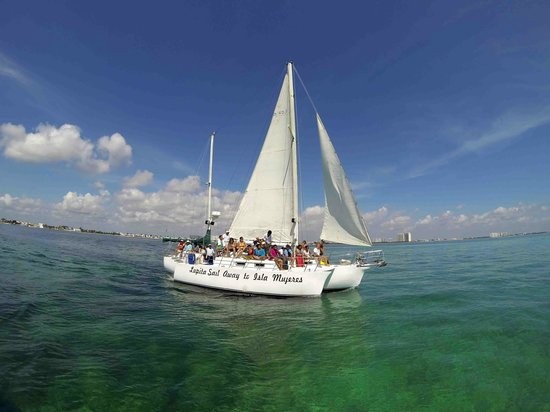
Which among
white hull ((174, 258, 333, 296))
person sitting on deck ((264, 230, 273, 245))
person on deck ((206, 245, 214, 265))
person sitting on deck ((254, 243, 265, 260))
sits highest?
person sitting on deck ((264, 230, 273, 245))

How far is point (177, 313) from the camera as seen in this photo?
16.0 m

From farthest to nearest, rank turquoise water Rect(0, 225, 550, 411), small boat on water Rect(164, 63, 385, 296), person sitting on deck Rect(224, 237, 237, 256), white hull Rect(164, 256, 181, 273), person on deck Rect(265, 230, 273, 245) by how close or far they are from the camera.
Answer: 1. white hull Rect(164, 256, 181, 273)
2. person on deck Rect(265, 230, 273, 245)
3. person sitting on deck Rect(224, 237, 237, 256)
4. small boat on water Rect(164, 63, 385, 296)
5. turquoise water Rect(0, 225, 550, 411)

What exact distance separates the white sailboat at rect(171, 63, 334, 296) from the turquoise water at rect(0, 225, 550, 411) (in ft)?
3.53

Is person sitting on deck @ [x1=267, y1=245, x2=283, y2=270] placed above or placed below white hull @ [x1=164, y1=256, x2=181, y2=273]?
above

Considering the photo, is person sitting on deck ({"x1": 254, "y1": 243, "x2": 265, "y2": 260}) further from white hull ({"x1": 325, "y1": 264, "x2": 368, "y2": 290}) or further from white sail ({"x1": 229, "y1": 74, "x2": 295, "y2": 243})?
white hull ({"x1": 325, "y1": 264, "x2": 368, "y2": 290})

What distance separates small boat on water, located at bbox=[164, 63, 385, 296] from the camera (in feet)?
63.9

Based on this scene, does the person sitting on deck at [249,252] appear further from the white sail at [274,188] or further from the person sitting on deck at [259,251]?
the white sail at [274,188]

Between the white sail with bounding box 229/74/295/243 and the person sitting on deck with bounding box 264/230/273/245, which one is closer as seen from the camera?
the person sitting on deck with bounding box 264/230/273/245

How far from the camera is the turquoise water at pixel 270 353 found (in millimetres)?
7855

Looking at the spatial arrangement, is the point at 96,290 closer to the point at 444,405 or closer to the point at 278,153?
the point at 278,153

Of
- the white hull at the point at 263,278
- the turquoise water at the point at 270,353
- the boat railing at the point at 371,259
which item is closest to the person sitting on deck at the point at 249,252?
the white hull at the point at 263,278

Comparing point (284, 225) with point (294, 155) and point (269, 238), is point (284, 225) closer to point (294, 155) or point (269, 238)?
A: point (269, 238)

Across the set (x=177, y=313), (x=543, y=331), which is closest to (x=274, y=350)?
(x=177, y=313)

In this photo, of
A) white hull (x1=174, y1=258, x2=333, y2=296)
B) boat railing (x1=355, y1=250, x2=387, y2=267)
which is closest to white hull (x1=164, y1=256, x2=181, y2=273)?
white hull (x1=174, y1=258, x2=333, y2=296)
